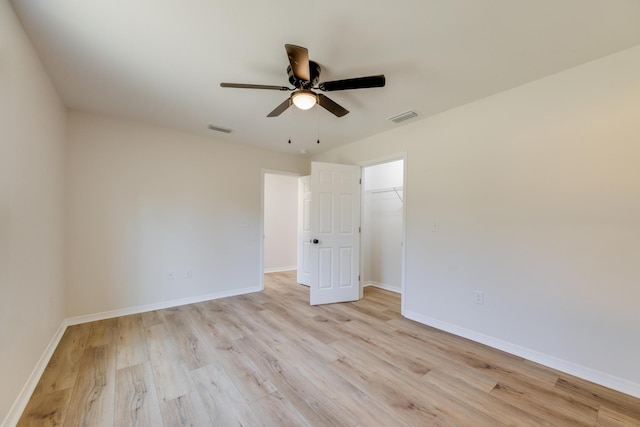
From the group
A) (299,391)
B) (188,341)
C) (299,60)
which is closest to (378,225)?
(299,391)

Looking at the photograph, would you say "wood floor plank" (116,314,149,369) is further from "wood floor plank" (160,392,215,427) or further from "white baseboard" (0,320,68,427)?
"wood floor plank" (160,392,215,427)

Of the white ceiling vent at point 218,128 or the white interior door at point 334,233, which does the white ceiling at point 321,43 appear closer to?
the white ceiling vent at point 218,128

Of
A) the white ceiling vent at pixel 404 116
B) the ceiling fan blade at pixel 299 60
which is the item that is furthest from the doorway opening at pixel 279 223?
the ceiling fan blade at pixel 299 60

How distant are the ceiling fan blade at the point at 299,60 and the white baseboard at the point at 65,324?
276cm

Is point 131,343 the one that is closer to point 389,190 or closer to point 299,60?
point 299,60

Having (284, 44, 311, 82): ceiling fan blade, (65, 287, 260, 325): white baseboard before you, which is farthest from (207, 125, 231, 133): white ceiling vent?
(65, 287, 260, 325): white baseboard

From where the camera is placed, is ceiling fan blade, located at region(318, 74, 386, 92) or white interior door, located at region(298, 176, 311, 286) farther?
white interior door, located at region(298, 176, 311, 286)

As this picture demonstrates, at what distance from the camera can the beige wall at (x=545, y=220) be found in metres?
1.91

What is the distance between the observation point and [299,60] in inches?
64.7

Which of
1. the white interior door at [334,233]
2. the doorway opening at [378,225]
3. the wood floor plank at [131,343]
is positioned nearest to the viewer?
the wood floor plank at [131,343]

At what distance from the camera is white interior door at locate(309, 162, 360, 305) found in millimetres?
3816

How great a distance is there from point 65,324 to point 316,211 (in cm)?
330

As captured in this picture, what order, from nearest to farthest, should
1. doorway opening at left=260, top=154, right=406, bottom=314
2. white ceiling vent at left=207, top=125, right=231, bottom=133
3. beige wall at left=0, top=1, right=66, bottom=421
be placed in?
beige wall at left=0, top=1, right=66, bottom=421 → white ceiling vent at left=207, top=125, right=231, bottom=133 → doorway opening at left=260, top=154, right=406, bottom=314

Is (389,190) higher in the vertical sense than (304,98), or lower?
lower
